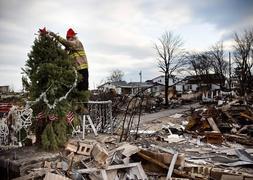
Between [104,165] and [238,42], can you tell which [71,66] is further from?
[238,42]

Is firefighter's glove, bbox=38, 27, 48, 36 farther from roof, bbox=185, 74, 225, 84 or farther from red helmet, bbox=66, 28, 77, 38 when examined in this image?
roof, bbox=185, 74, 225, 84

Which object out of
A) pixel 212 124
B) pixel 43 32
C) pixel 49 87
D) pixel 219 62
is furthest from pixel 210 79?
pixel 49 87

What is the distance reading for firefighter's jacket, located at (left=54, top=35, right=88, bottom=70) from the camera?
6488 millimetres

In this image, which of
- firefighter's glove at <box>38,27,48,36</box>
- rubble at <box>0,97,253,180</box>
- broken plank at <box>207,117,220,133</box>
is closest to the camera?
rubble at <box>0,97,253,180</box>

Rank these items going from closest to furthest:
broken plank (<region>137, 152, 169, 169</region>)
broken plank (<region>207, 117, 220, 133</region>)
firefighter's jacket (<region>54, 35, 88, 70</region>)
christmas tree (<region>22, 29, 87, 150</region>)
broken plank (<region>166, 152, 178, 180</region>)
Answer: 1. christmas tree (<region>22, 29, 87, 150</region>)
2. broken plank (<region>166, 152, 178, 180</region>)
3. broken plank (<region>137, 152, 169, 169</region>)
4. firefighter's jacket (<region>54, 35, 88, 70</region>)
5. broken plank (<region>207, 117, 220, 133</region>)

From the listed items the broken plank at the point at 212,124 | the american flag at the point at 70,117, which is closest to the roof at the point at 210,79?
the broken plank at the point at 212,124

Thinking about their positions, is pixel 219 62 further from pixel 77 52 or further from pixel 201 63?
pixel 77 52

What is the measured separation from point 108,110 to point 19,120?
3.17m

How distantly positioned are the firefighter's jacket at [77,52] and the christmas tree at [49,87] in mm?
453

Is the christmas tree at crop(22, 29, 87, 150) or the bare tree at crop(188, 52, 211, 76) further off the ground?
the bare tree at crop(188, 52, 211, 76)

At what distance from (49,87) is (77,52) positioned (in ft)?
4.75

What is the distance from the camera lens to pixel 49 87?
18.8 feet

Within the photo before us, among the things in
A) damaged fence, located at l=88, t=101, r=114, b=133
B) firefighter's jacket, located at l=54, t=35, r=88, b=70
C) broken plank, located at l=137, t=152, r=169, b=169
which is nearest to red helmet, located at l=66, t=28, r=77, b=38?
firefighter's jacket, located at l=54, t=35, r=88, b=70

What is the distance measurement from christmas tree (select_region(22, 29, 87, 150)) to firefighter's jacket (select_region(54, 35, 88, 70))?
17.8 inches
